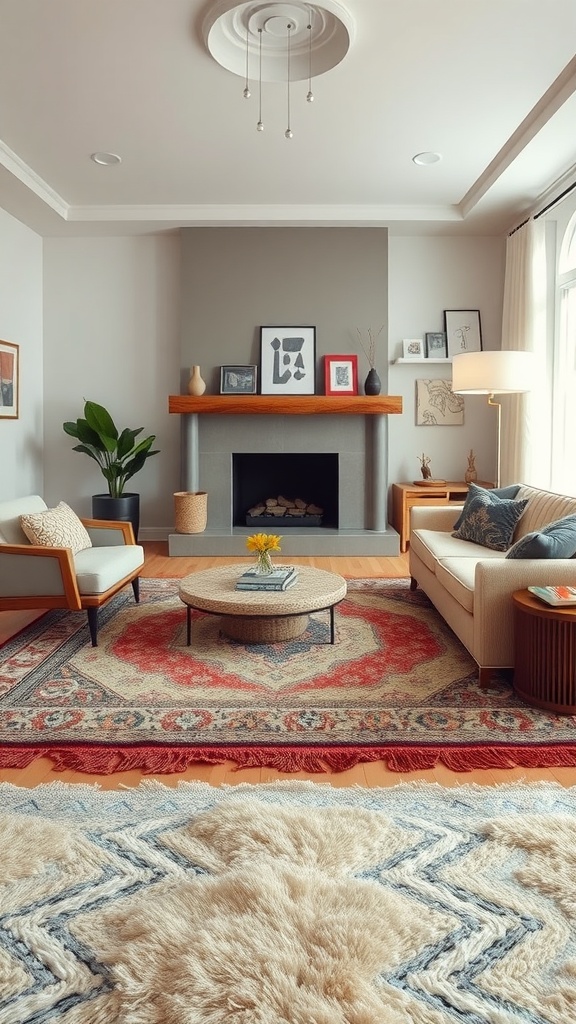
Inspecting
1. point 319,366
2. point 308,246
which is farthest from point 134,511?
point 308,246

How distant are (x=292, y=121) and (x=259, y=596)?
9.45ft

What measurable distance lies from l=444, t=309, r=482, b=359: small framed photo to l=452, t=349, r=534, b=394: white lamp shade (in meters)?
1.94

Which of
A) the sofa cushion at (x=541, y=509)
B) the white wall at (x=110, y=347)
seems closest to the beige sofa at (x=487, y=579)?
the sofa cushion at (x=541, y=509)

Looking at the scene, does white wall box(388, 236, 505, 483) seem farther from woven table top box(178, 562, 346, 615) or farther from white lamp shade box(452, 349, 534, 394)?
woven table top box(178, 562, 346, 615)

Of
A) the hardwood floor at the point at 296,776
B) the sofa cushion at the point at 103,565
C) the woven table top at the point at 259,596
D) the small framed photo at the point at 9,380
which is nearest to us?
the hardwood floor at the point at 296,776

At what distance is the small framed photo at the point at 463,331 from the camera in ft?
21.1

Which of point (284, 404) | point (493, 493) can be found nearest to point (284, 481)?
point (284, 404)

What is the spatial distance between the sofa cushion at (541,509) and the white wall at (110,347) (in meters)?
3.54

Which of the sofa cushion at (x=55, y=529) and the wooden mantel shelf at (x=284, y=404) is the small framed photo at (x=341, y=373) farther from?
the sofa cushion at (x=55, y=529)

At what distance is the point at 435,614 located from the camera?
4059 mm

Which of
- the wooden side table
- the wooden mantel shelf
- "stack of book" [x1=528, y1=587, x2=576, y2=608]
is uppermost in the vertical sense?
the wooden mantel shelf

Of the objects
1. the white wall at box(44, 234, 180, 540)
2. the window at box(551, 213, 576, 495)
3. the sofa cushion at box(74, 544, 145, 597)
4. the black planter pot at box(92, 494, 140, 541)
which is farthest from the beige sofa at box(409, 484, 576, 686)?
the white wall at box(44, 234, 180, 540)

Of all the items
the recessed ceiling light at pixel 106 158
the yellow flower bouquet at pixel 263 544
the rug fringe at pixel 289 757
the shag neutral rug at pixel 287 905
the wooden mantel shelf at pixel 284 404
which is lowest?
the shag neutral rug at pixel 287 905

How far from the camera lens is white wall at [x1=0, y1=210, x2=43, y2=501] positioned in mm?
5711
